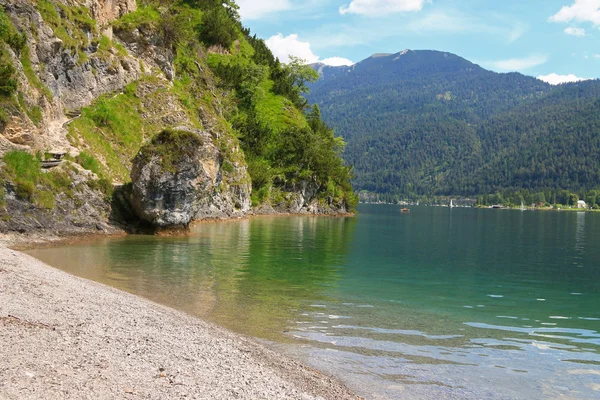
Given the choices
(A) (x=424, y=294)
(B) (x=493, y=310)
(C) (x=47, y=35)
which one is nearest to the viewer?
(B) (x=493, y=310)

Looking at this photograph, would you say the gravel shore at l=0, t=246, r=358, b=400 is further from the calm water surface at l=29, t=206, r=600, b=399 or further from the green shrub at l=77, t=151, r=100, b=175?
the green shrub at l=77, t=151, r=100, b=175

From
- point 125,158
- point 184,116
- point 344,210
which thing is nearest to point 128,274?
point 125,158

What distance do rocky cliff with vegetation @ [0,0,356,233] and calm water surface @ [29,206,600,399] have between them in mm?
3706

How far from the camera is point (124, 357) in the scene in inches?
325

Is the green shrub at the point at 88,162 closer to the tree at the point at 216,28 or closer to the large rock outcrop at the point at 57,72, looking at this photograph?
the large rock outcrop at the point at 57,72

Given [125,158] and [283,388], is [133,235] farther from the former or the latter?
[283,388]

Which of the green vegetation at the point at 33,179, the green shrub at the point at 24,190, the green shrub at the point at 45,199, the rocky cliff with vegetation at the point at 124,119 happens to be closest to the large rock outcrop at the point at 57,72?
the rocky cliff with vegetation at the point at 124,119

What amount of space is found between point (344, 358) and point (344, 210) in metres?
88.1

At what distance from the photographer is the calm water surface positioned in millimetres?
10266

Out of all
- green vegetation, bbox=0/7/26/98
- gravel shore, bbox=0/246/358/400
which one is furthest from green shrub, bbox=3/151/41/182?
gravel shore, bbox=0/246/358/400

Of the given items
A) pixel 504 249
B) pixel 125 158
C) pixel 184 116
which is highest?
pixel 184 116

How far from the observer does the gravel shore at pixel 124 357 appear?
673cm

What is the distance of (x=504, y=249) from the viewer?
40719 millimetres

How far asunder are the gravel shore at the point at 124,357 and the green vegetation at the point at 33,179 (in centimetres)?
1536
